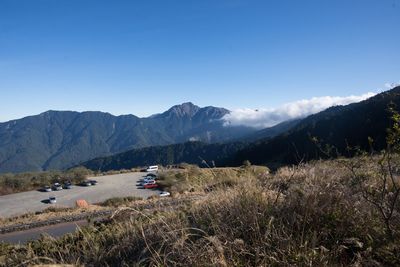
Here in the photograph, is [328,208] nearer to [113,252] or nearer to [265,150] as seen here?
[113,252]

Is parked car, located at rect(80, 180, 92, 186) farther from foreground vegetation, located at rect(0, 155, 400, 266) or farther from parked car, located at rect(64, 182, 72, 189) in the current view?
foreground vegetation, located at rect(0, 155, 400, 266)

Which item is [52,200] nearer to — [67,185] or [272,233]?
[67,185]

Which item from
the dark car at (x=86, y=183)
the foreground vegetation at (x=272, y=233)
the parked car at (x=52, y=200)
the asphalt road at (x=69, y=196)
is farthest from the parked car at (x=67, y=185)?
the foreground vegetation at (x=272, y=233)

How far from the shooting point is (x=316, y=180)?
495 centimetres

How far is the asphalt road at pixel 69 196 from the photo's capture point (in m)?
36.4

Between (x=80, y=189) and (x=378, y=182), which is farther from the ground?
(x=378, y=182)

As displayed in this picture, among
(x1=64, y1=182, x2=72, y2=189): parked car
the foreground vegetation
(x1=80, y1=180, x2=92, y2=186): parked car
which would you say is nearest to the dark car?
(x1=80, y1=180, x2=92, y2=186): parked car

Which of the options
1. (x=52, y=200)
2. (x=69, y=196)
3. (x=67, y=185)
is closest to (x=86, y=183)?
(x=67, y=185)

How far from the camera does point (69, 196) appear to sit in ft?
138

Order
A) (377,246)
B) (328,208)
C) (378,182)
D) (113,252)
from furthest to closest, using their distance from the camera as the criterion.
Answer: (378,182) < (113,252) < (328,208) < (377,246)

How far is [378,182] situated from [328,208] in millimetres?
1641

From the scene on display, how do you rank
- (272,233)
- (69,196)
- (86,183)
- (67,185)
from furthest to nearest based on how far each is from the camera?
(86,183) → (67,185) → (69,196) → (272,233)

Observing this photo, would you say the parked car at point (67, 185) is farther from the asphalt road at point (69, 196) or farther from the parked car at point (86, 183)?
the parked car at point (86, 183)

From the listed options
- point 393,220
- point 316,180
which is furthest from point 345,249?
point 316,180
